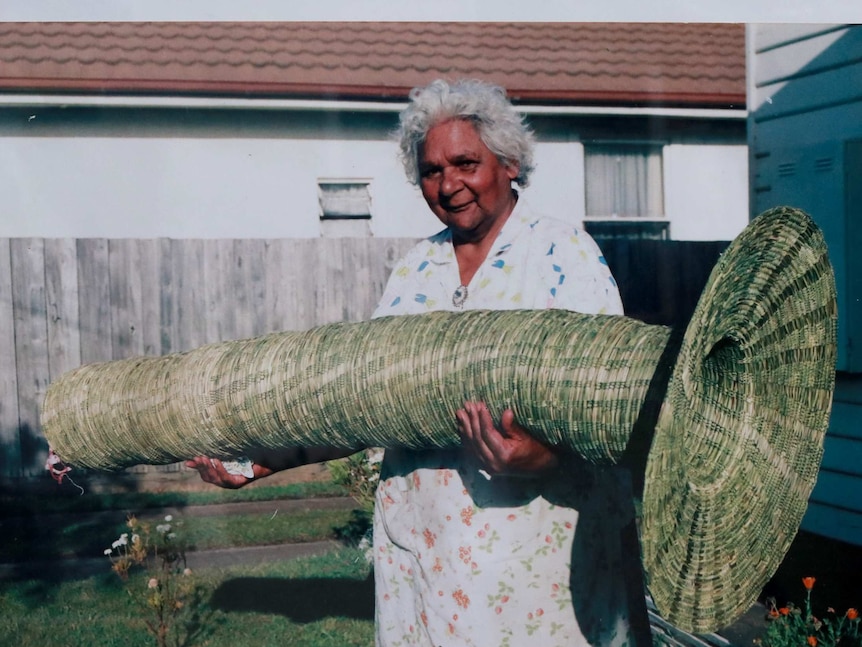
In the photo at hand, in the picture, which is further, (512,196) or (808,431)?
(512,196)

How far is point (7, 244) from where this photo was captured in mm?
3236

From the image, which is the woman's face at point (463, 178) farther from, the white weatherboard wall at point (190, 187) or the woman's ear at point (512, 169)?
the white weatherboard wall at point (190, 187)

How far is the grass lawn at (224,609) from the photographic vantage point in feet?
8.70

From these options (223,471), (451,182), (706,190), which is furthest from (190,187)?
(706,190)

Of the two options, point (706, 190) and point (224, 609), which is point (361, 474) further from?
point (706, 190)

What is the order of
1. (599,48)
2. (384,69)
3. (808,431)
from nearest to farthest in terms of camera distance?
(808,431), (384,69), (599,48)

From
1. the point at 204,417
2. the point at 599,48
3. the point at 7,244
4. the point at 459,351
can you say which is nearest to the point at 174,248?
the point at 7,244

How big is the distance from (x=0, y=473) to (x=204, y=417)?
2081 millimetres

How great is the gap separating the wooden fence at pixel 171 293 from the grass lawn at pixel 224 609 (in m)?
0.54

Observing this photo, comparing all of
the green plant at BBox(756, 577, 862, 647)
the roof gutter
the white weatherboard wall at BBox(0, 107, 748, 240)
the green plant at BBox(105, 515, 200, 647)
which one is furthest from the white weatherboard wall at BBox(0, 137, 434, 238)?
the green plant at BBox(756, 577, 862, 647)

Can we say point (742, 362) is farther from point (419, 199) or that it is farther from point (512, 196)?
point (419, 199)

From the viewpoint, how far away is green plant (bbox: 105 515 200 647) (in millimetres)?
2564

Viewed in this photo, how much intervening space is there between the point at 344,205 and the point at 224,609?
5.28 feet

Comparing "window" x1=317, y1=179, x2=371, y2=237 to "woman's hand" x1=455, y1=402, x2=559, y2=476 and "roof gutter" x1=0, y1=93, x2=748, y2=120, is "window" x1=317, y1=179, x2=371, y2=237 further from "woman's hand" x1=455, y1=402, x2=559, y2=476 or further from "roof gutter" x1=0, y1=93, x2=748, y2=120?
"woman's hand" x1=455, y1=402, x2=559, y2=476
